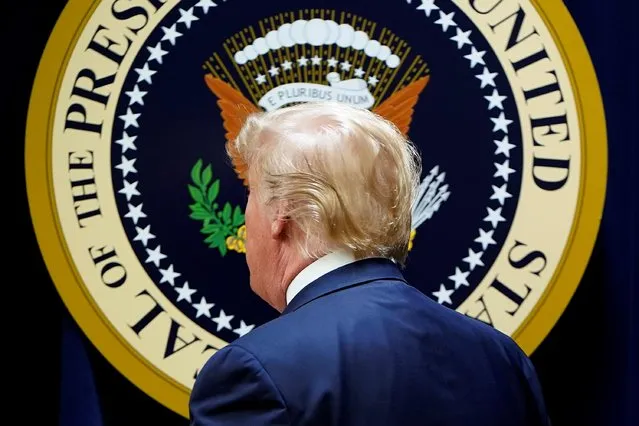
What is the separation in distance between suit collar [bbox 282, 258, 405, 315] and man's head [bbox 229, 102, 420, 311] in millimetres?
16

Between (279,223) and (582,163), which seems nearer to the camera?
(279,223)

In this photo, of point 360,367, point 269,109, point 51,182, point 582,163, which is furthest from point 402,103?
point 360,367

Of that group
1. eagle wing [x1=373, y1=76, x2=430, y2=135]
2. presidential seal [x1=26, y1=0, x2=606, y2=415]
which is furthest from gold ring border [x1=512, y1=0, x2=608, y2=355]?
eagle wing [x1=373, y1=76, x2=430, y2=135]

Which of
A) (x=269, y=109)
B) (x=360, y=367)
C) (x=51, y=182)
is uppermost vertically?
(x=269, y=109)

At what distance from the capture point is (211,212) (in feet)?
5.90

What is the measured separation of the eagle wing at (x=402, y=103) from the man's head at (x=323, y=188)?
0.60m

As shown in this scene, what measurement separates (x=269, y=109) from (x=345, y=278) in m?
0.74

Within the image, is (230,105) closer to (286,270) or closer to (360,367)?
(286,270)

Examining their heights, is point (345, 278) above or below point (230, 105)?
below

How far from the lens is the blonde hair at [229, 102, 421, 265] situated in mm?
1121

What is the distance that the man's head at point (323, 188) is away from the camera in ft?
3.68

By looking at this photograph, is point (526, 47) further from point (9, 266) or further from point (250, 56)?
point (9, 266)

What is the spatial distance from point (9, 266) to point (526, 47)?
42.4 inches

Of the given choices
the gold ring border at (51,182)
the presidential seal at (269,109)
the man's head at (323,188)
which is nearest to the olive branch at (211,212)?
the presidential seal at (269,109)
